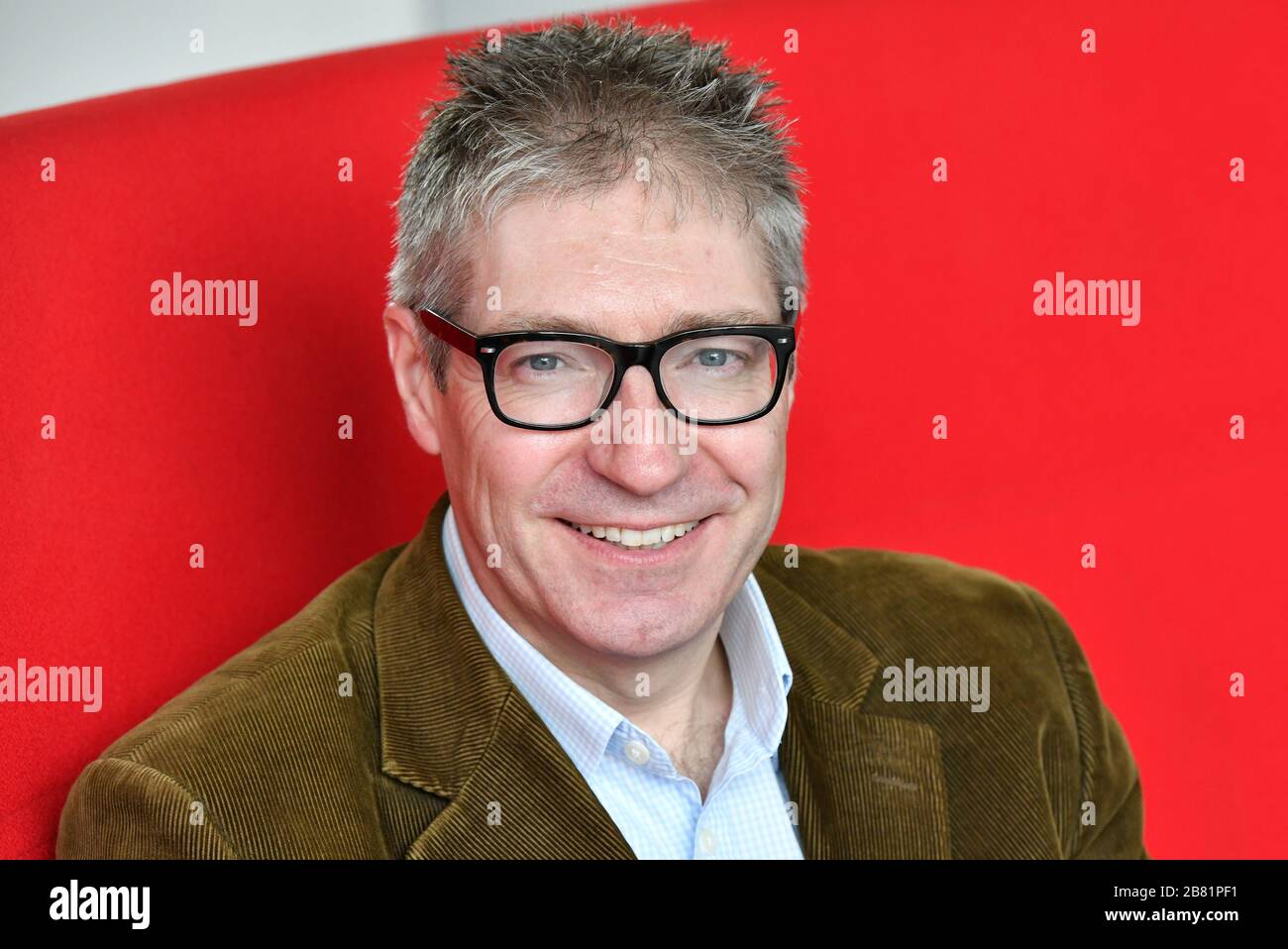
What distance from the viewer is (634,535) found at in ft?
4.55

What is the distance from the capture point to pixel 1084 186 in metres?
1.85

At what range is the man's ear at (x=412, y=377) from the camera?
1.47 meters

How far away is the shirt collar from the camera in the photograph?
139 centimetres

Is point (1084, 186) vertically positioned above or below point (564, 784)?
above

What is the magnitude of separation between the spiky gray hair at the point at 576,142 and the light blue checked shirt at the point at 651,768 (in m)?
0.31

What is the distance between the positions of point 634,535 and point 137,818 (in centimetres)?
55

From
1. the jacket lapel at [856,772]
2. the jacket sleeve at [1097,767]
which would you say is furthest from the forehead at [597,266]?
the jacket sleeve at [1097,767]
